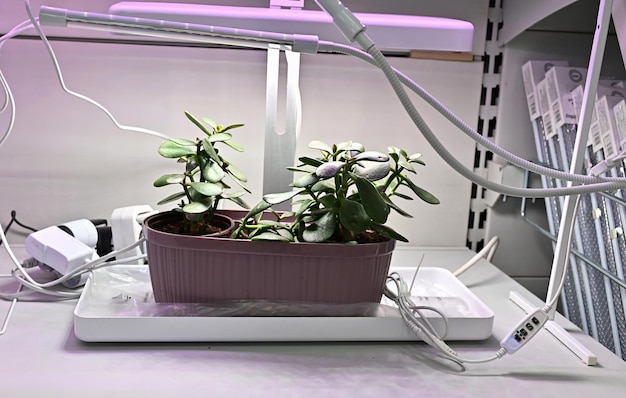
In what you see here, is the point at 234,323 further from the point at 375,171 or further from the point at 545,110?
the point at 545,110

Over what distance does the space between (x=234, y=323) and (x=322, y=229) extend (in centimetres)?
16

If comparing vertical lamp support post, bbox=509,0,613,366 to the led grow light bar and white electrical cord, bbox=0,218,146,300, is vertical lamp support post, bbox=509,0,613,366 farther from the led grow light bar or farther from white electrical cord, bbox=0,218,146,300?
white electrical cord, bbox=0,218,146,300

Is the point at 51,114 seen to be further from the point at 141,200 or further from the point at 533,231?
the point at 533,231

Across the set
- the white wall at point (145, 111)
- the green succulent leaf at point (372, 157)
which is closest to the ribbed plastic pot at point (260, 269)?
the green succulent leaf at point (372, 157)

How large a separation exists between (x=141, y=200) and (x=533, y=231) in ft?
2.70

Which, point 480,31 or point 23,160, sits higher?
point 480,31

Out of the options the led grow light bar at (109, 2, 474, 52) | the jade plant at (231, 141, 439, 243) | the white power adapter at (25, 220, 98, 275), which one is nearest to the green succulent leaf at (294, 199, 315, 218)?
the jade plant at (231, 141, 439, 243)

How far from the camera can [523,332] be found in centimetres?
76

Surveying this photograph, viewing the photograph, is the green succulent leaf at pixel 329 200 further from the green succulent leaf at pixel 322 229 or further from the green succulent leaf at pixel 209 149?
the green succulent leaf at pixel 209 149

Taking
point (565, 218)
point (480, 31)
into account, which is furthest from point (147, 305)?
point (480, 31)

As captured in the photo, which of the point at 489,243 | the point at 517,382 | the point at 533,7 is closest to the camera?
the point at 517,382

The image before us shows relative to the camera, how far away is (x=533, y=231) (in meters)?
1.29

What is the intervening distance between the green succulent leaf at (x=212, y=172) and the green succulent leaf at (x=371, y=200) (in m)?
0.18

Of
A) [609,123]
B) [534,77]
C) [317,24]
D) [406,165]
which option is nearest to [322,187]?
[406,165]
